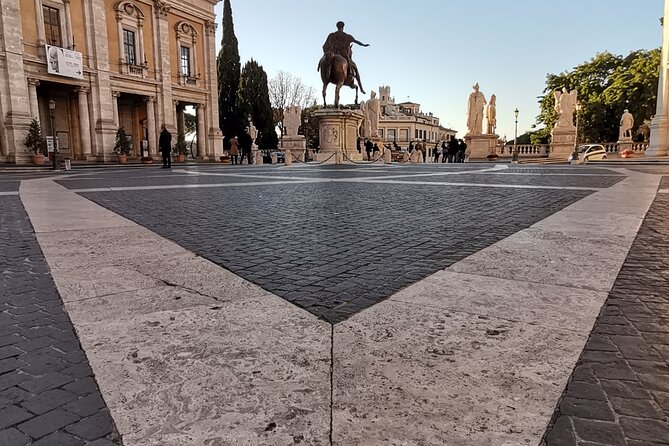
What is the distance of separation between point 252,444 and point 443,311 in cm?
117

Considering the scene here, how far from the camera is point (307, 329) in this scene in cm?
192

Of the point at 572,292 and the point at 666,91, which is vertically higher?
the point at 666,91

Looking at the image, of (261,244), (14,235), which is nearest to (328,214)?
(261,244)

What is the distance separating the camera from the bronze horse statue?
22.7 m

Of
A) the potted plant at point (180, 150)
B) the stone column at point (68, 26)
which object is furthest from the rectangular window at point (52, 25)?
the potted plant at point (180, 150)

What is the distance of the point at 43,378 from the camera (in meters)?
1.57

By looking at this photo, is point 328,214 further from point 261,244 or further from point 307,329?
point 307,329

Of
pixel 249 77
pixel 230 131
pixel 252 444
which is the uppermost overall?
pixel 249 77

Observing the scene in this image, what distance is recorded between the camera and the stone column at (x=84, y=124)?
27917 millimetres

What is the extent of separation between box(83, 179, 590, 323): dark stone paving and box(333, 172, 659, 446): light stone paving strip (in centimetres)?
27

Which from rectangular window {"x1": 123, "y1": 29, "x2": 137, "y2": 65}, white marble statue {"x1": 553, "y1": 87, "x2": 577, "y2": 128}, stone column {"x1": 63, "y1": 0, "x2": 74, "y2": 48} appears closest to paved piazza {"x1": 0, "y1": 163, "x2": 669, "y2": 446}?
stone column {"x1": 63, "y1": 0, "x2": 74, "y2": 48}

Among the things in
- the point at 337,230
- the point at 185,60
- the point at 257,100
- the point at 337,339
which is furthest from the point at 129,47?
the point at 337,339

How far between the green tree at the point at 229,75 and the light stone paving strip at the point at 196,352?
149 ft

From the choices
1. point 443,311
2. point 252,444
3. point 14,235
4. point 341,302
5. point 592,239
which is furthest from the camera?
point 14,235
